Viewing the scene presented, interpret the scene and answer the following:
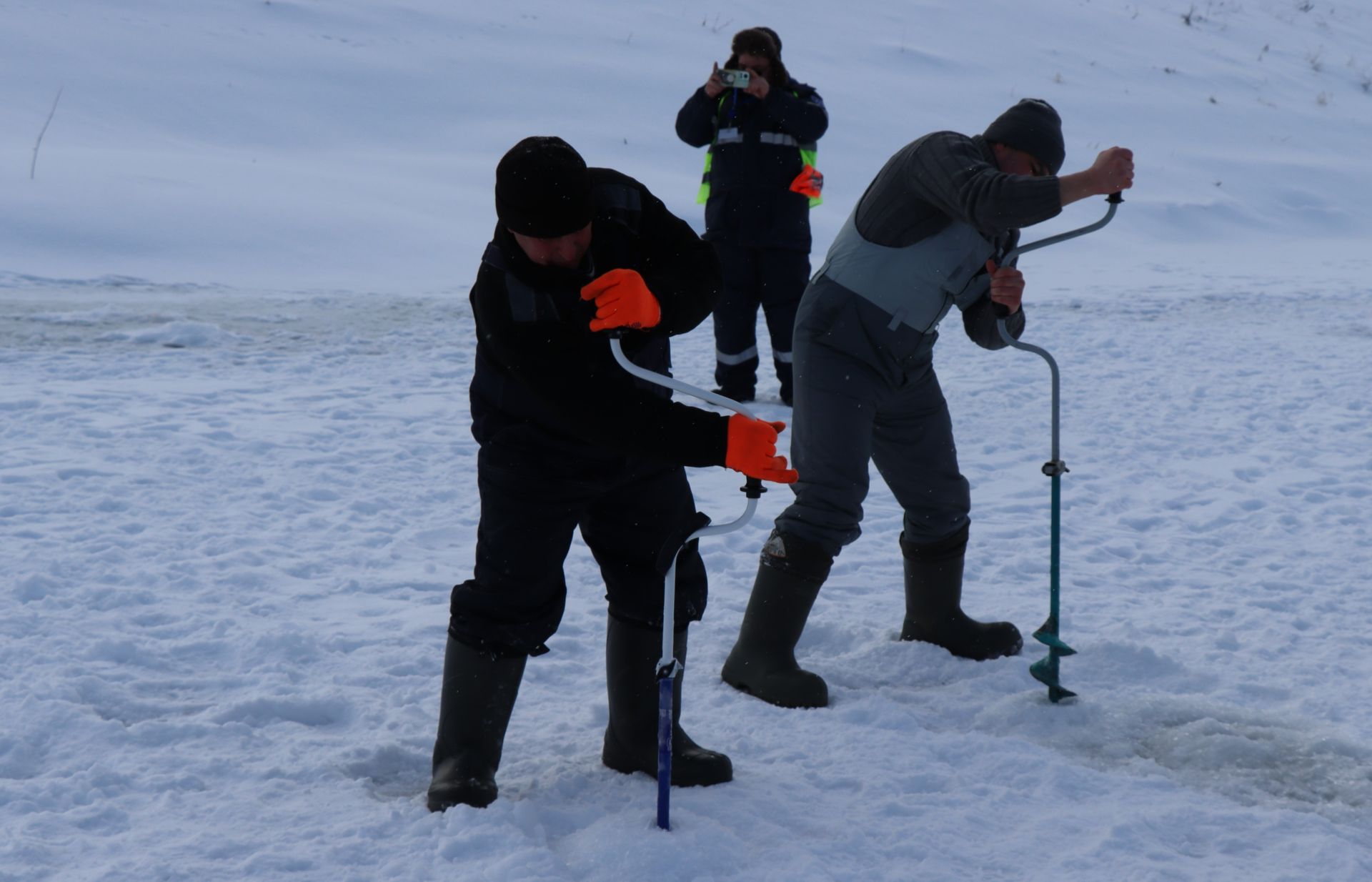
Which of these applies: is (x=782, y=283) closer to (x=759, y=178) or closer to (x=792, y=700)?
(x=759, y=178)

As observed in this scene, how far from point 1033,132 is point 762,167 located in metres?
2.91

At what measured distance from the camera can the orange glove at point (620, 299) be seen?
7.72 feet

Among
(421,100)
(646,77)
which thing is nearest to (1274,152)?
(646,77)

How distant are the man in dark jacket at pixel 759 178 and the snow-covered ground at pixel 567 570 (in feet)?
2.60

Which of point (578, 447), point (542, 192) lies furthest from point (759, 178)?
point (542, 192)

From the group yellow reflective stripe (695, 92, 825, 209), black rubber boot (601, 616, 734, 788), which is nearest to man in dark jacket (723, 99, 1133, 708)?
black rubber boot (601, 616, 734, 788)

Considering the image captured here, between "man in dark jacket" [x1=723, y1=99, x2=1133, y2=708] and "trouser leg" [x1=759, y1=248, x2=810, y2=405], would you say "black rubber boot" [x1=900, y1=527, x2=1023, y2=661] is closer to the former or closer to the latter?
"man in dark jacket" [x1=723, y1=99, x2=1133, y2=708]

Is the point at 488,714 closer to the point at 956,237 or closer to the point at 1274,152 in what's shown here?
the point at 956,237

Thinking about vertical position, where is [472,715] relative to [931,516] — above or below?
below

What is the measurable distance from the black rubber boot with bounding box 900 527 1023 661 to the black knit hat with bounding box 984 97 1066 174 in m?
1.08

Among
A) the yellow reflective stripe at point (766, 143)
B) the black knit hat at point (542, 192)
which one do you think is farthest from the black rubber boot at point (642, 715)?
the yellow reflective stripe at point (766, 143)

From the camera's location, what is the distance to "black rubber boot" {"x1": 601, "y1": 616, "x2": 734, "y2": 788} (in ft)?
9.30

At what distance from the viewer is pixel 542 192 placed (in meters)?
2.38

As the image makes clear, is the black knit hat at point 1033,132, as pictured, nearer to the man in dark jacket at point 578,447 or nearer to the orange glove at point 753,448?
the man in dark jacket at point 578,447
